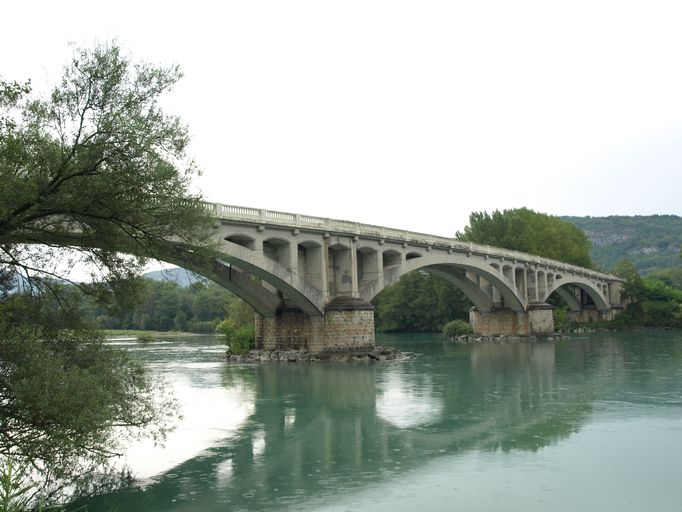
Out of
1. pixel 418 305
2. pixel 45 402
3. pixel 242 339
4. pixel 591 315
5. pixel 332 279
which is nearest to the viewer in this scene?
pixel 45 402

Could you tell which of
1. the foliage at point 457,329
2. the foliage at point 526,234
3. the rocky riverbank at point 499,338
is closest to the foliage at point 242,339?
the rocky riverbank at point 499,338

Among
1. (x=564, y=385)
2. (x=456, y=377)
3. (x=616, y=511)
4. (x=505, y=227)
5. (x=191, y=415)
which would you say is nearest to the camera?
(x=616, y=511)

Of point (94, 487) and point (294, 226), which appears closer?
point (94, 487)

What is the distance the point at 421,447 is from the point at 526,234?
67248 millimetres

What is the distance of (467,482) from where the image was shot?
41.7 ft

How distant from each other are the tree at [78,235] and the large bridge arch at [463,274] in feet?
101

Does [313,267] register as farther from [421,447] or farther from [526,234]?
[526,234]

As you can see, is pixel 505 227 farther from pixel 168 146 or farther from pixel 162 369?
pixel 168 146

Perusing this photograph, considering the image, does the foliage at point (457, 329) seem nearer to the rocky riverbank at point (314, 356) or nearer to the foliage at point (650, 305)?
the foliage at point (650, 305)

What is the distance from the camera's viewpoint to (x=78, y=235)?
1309 cm

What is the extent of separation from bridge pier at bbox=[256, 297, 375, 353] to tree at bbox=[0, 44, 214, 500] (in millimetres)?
26398

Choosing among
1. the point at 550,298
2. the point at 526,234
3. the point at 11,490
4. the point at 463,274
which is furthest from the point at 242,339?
the point at 550,298

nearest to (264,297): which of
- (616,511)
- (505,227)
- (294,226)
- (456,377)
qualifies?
(294,226)

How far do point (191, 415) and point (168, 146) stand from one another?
10403 mm
